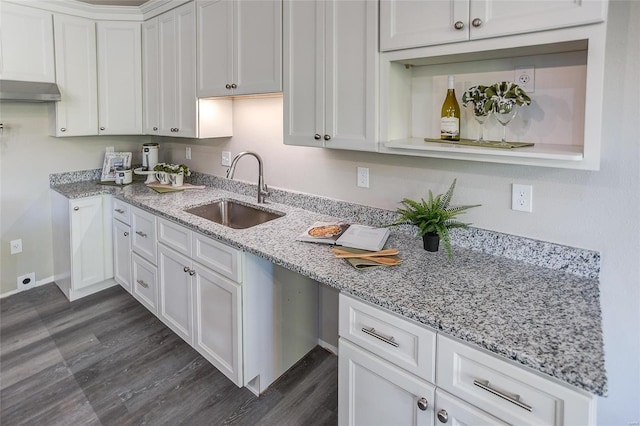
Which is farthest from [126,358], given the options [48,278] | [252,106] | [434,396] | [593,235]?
[593,235]

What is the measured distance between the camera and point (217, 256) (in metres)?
2.01

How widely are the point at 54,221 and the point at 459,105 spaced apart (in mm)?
3185

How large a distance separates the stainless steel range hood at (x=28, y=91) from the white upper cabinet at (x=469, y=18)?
2.41m

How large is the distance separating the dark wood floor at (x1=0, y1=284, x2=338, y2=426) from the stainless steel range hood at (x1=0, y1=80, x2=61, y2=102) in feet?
5.01

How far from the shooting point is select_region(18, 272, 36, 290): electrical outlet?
3221 millimetres

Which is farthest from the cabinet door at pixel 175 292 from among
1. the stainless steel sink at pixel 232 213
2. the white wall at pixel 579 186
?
the white wall at pixel 579 186

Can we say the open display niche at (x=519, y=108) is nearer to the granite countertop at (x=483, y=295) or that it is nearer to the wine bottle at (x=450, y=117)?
the wine bottle at (x=450, y=117)

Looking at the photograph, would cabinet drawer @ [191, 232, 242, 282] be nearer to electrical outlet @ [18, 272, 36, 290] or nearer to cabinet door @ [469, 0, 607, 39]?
cabinet door @ [469, 0, 607, 39]

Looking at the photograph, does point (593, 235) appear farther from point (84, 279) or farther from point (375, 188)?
point (84, 279)

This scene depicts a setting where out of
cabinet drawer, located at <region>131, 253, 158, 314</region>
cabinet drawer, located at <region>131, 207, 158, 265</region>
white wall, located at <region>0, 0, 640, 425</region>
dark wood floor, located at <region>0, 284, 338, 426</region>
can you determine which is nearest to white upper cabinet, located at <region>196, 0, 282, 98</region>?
white wall, located at <region>0, 0, 640, 425</region>

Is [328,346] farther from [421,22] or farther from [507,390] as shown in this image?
[421,22]

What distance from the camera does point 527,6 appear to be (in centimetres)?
122

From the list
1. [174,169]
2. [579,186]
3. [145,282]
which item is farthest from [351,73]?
[145,282]

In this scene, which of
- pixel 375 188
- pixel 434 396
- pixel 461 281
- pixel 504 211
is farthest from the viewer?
pixel 375 188
